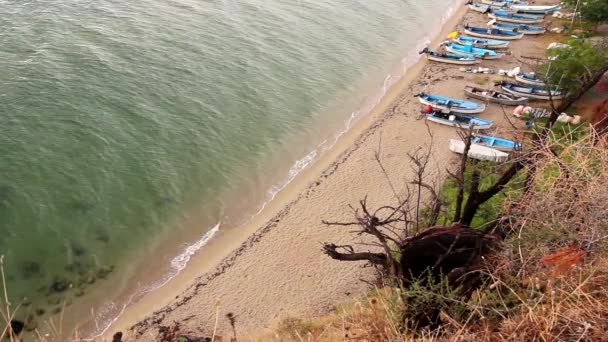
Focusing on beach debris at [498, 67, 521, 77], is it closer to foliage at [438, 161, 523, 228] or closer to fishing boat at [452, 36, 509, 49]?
fishing boat at [452, 36, 509, 49]

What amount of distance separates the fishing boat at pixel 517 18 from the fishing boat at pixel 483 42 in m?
5.84

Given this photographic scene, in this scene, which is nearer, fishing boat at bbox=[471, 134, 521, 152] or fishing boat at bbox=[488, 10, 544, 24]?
fishing boat at bbox=[471, 134, 521, 152]

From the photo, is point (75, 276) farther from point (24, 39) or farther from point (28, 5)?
point (28, 5)

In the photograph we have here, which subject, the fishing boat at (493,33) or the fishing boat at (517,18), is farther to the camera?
the fishing boat at (517,18)

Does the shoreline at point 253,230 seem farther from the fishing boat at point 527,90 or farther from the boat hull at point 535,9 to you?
the boat hull at point 535,9

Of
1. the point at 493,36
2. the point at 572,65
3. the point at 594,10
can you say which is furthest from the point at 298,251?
the point at 594,10

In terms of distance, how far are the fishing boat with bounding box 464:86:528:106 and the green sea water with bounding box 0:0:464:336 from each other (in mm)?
7027

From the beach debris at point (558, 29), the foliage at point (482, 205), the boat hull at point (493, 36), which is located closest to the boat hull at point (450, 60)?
the boat hull at point (493, 36)

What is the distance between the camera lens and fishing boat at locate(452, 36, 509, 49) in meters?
43.1

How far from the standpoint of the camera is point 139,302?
68.9ft

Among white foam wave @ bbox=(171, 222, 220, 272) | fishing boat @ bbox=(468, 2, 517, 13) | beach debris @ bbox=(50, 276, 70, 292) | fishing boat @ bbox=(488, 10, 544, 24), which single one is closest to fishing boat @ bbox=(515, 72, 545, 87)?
fishing boat @ bbox=(488, 10, 544, 24)

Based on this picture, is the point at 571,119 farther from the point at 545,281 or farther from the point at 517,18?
the point at 545,281

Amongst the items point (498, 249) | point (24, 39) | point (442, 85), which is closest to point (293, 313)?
point (498, 249)

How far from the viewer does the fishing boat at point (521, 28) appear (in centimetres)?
4562
